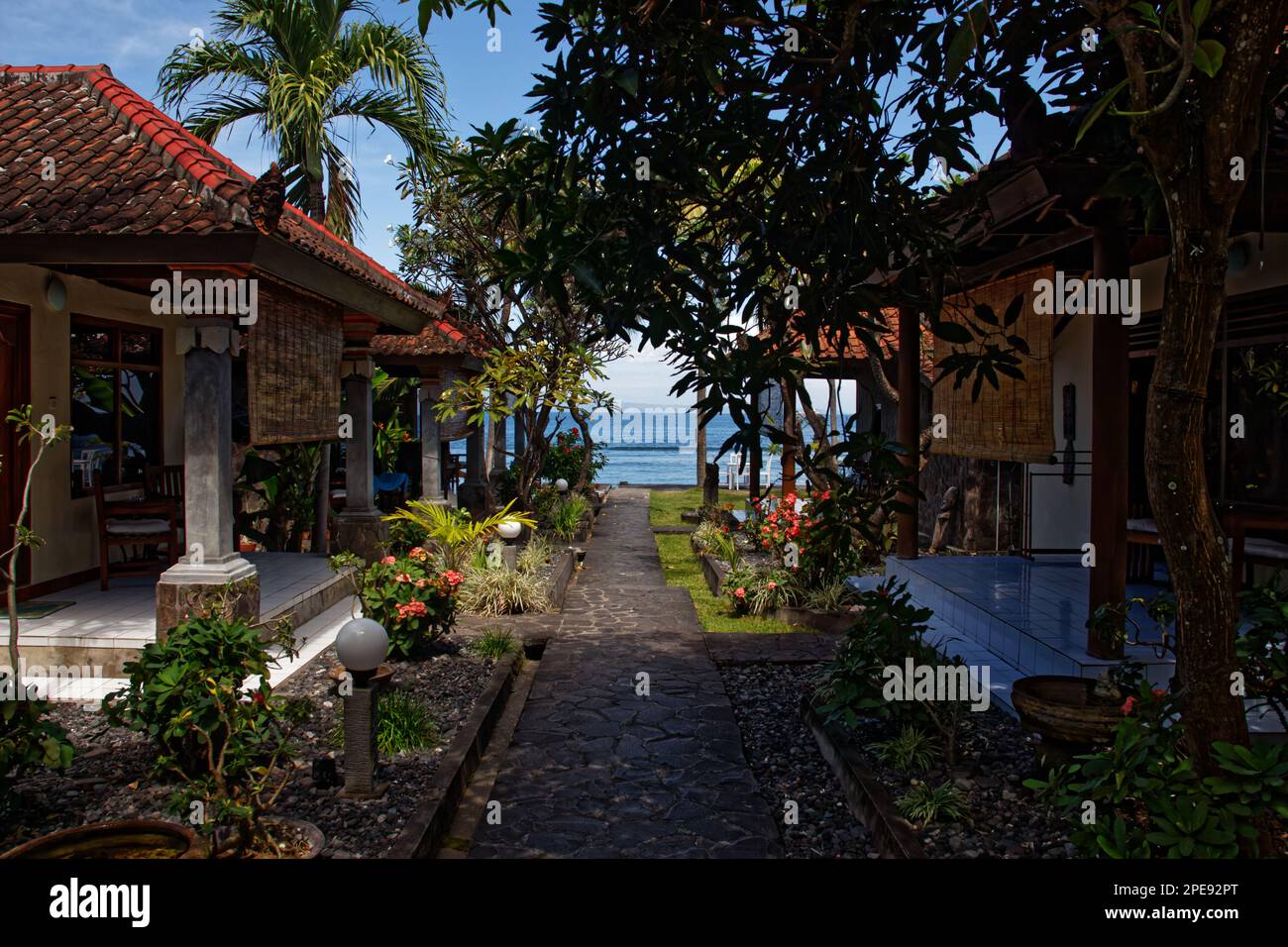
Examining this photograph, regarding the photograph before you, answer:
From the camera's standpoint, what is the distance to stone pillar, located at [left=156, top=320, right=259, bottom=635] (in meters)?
7.06

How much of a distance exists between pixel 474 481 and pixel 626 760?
10.8 meters

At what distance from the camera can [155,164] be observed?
7.04 meters

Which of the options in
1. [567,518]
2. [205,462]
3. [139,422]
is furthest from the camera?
[567,518]

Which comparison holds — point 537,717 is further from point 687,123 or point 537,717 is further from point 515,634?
point 687,123

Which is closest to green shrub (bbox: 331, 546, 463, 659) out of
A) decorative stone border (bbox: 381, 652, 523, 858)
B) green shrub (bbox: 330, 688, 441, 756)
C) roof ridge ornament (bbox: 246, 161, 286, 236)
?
decorative stone border (bbox: 381, 652, 523, 858)

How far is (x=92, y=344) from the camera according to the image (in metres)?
9.16

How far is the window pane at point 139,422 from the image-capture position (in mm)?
9703

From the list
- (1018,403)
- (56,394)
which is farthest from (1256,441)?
(56,394)

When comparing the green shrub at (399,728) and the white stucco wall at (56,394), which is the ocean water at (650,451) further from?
the green shrub at (399,728)

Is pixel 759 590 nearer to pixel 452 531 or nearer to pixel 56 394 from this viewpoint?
pixel 452 531

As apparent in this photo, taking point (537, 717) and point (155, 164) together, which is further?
point (155, 164)
